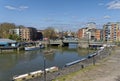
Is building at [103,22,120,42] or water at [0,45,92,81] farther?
building at [103,22,120,42]

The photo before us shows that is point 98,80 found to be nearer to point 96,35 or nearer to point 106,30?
point 106,30

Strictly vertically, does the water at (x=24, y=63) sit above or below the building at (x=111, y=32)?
below

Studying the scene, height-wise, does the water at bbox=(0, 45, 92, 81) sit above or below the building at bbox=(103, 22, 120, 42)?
below

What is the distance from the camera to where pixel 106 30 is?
15100 cm

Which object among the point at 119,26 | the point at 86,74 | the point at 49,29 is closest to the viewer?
the point at 86,74

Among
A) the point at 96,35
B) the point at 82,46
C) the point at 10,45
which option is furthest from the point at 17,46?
the point at 96,35

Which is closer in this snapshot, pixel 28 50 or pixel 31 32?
pixel 28 50

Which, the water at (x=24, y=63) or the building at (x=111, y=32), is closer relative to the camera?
the water at (x=24, y=63)

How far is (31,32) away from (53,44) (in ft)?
132

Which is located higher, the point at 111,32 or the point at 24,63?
the point at 111,32

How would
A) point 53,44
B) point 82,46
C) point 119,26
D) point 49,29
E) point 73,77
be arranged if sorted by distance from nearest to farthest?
point 73,77 → point 82,46 → point 53,44 → point 119,26 → point 49,29

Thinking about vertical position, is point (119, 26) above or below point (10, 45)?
above

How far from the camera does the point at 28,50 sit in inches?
3260

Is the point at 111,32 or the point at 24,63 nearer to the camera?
the point at 24,63
